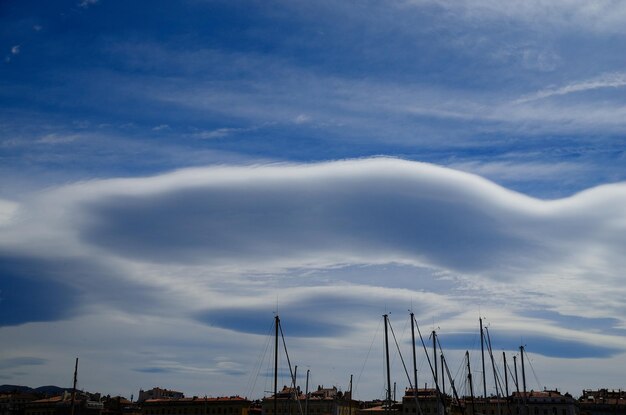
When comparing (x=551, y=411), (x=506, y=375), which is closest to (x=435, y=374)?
(x=506, y=375)

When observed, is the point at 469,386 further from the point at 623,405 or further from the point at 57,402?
the point at 57,402

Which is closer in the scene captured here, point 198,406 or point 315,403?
point 315,403

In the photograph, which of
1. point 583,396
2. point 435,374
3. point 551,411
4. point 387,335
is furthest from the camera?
point 583,396

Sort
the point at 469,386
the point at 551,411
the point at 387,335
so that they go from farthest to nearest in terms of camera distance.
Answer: the point at 551,411 < the point at 469,386 < the point at 387,335

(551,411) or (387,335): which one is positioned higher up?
(387,335)

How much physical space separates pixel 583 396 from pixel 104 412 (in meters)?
121

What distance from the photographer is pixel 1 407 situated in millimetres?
171125

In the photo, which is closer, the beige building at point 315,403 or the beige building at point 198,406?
the beige building at point 315,403

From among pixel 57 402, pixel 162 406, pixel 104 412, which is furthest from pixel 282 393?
pixel 57 402

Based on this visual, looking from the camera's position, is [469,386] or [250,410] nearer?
[469,386]

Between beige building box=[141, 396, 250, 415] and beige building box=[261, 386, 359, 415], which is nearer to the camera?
beige building box=[261, 386, 359, 415]

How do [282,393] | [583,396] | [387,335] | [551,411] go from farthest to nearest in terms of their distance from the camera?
[583,396] → [282,393] → [551,411] → [387,335]

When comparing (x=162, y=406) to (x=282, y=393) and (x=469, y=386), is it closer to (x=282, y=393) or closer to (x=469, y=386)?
(x=282, y=393)

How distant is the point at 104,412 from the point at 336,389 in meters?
56.2
